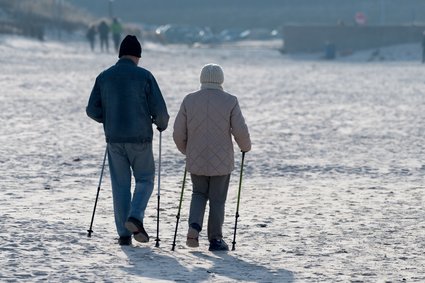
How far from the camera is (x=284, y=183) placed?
15.8 metres

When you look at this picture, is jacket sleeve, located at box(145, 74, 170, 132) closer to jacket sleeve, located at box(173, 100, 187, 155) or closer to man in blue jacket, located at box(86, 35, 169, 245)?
man in blue jacket, located at box(86, 35, 169, 245)

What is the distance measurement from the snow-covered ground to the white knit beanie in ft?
4.31

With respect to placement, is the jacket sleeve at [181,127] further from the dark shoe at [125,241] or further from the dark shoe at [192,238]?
→ the dark shoe at [125,241]

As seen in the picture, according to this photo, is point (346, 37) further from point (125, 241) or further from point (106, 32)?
point (125, 241)

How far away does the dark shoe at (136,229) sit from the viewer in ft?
35.6

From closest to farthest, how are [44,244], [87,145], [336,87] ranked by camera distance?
[44,244] < [87,145] < [336,87]

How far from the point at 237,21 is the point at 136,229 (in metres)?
117

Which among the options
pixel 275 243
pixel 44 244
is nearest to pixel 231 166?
pixel 275 243

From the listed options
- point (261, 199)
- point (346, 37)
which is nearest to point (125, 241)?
point (261, 199)

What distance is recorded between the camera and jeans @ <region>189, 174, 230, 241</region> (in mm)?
11125

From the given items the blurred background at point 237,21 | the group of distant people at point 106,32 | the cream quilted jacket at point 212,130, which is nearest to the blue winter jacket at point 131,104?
the cream quilted jacket at point 212,130

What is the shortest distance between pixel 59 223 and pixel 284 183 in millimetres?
4272

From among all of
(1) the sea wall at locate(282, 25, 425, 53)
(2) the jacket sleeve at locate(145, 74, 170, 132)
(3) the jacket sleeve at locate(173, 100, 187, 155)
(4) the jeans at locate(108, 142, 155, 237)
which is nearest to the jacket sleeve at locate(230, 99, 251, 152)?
(3) the jacket sleeve at locate(173, 100, 187, 155)

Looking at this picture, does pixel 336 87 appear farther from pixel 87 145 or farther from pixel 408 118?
pixel 87 145
